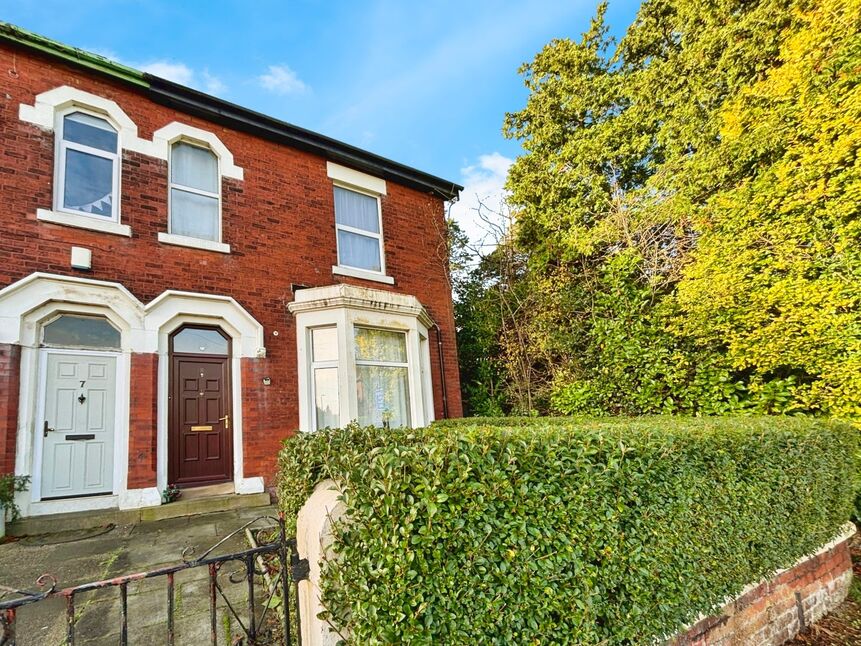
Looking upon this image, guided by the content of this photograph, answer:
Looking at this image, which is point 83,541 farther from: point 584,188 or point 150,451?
point 584,188

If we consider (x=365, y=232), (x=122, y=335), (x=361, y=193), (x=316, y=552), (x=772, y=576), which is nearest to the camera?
(x=316, y=552)

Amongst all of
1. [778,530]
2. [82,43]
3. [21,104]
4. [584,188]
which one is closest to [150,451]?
[21,104]

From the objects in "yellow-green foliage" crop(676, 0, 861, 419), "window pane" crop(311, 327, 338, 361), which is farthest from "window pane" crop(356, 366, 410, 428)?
"yellow-green foliage" crop(676, 0, 861, 419)

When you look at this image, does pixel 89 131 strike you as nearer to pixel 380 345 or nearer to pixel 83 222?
pixel 83 222

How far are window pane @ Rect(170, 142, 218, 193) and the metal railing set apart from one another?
5.63 metres

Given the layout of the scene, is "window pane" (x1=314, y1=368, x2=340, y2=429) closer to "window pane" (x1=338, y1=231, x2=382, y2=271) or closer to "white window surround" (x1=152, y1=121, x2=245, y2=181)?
"window pane" (x1=338, y1=231, x2=382, y2=271)

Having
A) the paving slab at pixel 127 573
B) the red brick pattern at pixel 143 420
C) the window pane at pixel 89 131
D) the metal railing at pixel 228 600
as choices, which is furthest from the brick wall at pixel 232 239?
the metal railing at pixel 228 600

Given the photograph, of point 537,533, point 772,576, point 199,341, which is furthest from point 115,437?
A: point 772,576

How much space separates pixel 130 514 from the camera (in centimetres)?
512

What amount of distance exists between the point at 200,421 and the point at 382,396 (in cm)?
284

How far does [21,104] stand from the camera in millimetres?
5457

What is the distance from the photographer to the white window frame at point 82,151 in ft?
18.3

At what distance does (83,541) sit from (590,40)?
1350 centimetres

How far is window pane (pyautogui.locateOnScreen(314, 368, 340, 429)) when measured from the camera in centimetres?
668
